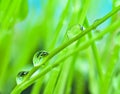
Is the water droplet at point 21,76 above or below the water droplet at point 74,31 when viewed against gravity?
below

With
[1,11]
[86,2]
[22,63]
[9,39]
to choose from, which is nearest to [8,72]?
[22,63]

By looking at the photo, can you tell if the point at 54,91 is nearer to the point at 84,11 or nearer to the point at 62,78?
the point at 62,78

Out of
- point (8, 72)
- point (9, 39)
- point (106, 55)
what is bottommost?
point (106, 55)

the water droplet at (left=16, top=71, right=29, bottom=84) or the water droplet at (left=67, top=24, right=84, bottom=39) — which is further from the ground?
the water droplet at (left=67, top=24, right=84, bottom=39)

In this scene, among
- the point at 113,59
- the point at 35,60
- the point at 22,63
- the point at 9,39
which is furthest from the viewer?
the point at 22,63

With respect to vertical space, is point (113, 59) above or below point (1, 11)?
below

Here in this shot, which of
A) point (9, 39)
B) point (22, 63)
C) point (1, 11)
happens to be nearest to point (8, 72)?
point (22, 63)

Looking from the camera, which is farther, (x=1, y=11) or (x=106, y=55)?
(x=106, y=55)

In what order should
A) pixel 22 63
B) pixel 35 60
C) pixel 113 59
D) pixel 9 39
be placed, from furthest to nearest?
pixel 22 63
pixel 9 39
pixel 113 59
pixel 35 60

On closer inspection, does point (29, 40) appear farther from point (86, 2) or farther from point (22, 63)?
point (86, 2)
